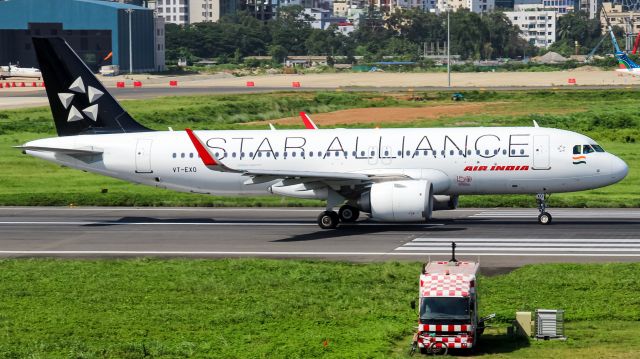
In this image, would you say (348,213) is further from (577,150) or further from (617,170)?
(617,170)

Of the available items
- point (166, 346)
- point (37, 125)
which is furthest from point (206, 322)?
point (37, 125)

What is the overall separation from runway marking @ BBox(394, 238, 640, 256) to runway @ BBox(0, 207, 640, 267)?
1.4 inches

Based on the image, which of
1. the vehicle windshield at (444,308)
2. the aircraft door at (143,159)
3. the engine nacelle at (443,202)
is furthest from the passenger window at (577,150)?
the vehicle windshield at (444,308)

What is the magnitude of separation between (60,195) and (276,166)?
14990 mm

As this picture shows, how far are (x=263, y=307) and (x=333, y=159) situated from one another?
16.7m

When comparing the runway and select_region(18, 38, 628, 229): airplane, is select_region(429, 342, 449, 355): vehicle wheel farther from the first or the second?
select_region(18, 38, 628, 229): airplane

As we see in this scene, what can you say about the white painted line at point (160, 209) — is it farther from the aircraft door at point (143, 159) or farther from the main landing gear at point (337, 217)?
the main landing gear at point (337, 217)

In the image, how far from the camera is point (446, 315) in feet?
80.0


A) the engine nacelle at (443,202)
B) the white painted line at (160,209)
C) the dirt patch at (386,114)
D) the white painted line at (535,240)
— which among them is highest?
the dirt patch at (386,114)

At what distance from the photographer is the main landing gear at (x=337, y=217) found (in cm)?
4531

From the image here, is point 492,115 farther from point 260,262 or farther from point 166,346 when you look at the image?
point 166,346

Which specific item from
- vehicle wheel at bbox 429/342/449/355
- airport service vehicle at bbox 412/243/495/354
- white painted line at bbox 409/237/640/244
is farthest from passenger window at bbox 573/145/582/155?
vehicle wheel at bbox 429/342/449/355

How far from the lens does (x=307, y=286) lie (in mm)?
33062

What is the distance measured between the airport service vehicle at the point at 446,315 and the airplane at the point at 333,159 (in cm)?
1767
